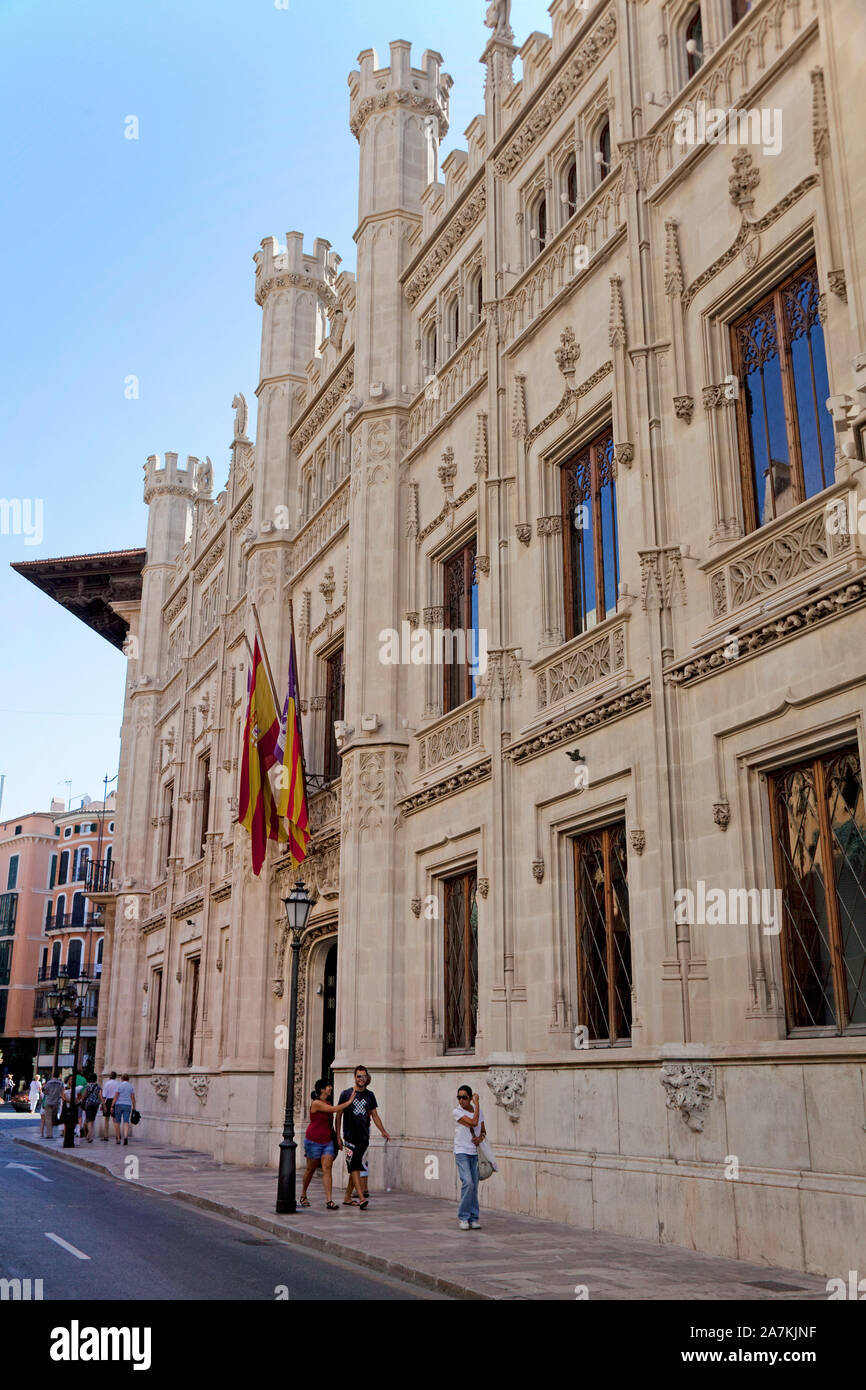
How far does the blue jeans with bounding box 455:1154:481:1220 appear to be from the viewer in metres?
13.3

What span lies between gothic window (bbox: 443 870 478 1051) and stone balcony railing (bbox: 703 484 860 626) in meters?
7.20

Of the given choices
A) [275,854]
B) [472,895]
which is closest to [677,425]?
[472,895]

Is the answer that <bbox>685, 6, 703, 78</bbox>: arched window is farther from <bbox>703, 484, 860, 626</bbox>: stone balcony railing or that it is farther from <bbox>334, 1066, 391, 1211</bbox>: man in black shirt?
<bbox>334, 1066, 391, 1211</bbox>: man in black shirt

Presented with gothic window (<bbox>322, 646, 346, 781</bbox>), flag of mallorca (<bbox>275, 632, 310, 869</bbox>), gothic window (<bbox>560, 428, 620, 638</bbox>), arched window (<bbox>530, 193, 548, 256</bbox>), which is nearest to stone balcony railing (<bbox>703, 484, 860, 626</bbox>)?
gothic window (<bbox>560, 428, 620, 638</bbox>)

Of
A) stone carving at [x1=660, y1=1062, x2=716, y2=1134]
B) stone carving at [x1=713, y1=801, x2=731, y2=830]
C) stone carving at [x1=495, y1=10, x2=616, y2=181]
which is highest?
stone carving at [x1=495, y1=10, x2=616, y2=181]

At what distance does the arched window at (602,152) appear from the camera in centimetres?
1688

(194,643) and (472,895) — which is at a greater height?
(194,643)

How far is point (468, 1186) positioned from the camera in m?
13.4

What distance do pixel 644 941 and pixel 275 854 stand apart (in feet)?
46.2

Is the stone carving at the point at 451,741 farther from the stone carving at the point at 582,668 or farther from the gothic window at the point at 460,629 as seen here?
the stone carving at the point at 582,668

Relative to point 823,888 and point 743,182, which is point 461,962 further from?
point 743,182

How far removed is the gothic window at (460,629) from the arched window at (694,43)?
7489 mm

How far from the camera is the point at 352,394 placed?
918 inches

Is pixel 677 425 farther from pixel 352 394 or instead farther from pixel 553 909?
pixel 352 394
